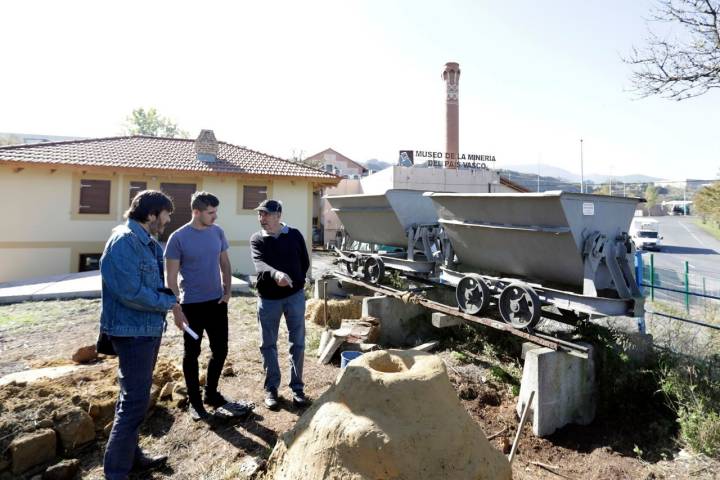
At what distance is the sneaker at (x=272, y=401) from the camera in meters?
3.86

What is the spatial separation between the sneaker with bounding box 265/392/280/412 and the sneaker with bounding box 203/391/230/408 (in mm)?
382

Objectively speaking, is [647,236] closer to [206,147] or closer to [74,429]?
[206,147]

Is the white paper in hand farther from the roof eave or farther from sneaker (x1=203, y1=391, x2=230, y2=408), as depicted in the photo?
the roof eave

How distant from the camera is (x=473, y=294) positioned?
5.29m

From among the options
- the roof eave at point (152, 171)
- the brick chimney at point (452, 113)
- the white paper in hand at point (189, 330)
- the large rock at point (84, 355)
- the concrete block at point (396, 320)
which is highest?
the brick chimney at point (452, 113)

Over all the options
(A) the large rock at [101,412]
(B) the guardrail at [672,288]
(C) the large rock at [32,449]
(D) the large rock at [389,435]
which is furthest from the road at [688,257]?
(C) the large rock at [32,449]

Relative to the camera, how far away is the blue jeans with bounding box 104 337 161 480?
259 centimetres

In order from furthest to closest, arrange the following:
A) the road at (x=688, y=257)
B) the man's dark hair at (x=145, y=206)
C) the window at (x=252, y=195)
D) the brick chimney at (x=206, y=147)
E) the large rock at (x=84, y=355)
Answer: the brick chimney at (x=206, y=147) < the window at (x=252, y=195) < the road at (x=688, y=257) < the large rock at (x=84, y=355) < the man's dark hair at (x=145, y=206)

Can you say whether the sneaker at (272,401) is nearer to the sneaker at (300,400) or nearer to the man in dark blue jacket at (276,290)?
the man in dark blue jacket at (276,290)

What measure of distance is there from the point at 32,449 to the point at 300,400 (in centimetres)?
208

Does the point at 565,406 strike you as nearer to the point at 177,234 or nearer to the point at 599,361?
the point at 599,361

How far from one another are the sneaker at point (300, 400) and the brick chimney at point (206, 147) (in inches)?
464

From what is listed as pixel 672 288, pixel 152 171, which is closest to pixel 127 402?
pixel 152 171

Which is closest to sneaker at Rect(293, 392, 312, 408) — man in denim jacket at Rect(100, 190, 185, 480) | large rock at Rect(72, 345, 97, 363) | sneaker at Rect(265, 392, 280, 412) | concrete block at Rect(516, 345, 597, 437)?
sneaker at Rect(265, 392, 280, 412)
